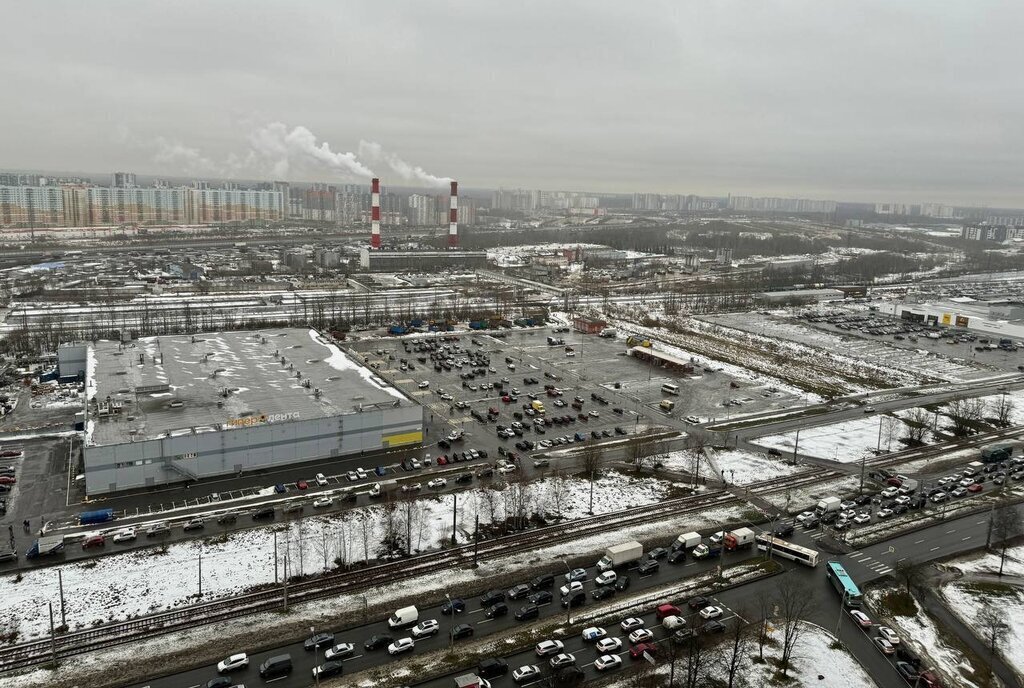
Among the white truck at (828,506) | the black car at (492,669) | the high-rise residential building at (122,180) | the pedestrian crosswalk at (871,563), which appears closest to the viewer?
the black car at (492,669)

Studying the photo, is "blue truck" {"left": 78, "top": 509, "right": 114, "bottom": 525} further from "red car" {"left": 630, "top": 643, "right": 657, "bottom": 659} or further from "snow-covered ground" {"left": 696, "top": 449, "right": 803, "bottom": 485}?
"snow-covered ground" {"left": 696, "top": 449, "right": 803, "bottom": 485}

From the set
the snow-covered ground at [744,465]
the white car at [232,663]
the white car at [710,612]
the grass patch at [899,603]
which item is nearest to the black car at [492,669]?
the white car at [232,663]

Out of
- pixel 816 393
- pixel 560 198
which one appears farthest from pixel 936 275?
pixel 560 198

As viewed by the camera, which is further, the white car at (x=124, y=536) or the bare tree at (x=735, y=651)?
the white car at (x=124, y=536)

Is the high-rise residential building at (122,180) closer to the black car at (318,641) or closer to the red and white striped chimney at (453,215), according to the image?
the red and white striped chimney at (453,215)

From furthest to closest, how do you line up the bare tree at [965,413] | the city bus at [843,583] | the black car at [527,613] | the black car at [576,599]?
1. the bare tree at [965,413]
2. the city bus at [843,583]
3. the black car at [576,599]
4. the black car at [527,613]

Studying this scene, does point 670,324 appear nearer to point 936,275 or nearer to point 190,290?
point 190,290

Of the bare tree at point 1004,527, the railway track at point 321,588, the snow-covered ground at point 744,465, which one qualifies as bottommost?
the railway track at point 321,588
